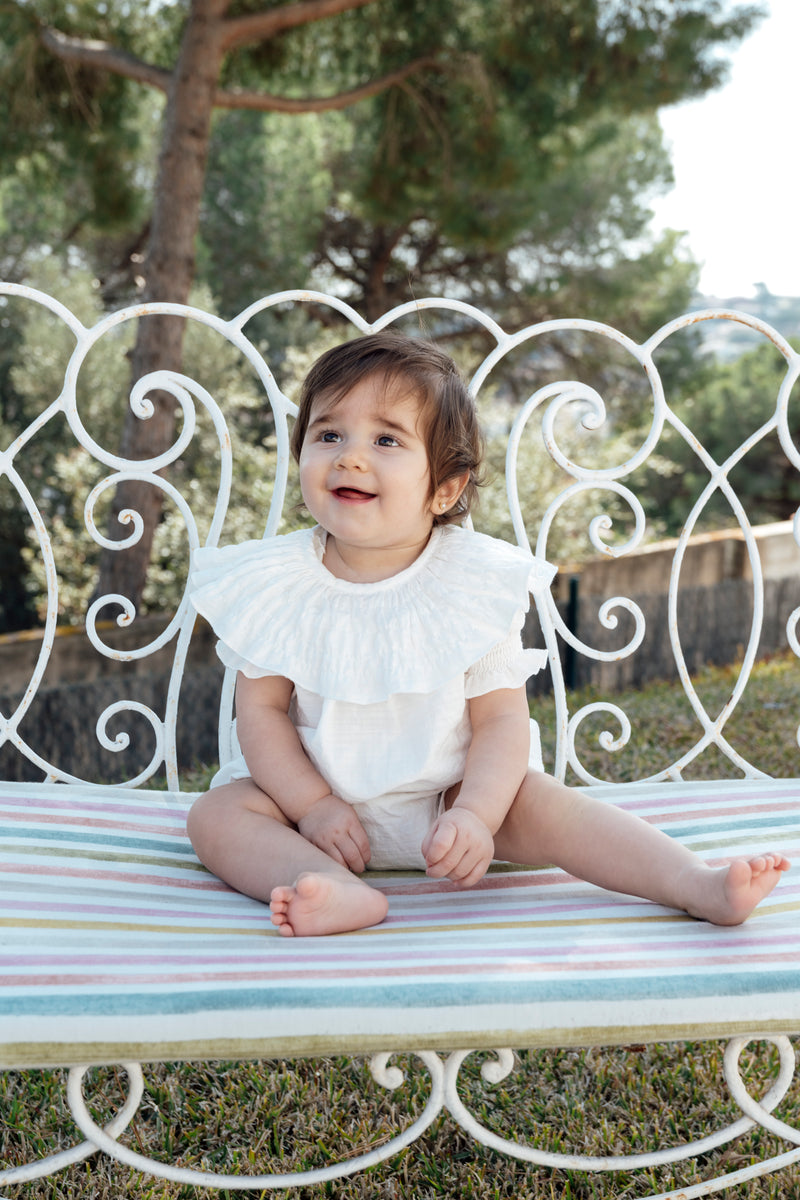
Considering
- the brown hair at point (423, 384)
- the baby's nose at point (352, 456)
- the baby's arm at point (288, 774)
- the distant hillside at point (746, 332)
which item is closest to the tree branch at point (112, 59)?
the brown hair at point (423, 384)

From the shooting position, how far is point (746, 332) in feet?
40.3

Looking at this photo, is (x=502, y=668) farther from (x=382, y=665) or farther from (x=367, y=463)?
(x=367, y=463)

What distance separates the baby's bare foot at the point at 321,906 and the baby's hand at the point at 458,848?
0.09 m

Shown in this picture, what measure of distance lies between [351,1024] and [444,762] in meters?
0.53

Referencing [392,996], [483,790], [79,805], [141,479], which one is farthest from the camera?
[141,479]

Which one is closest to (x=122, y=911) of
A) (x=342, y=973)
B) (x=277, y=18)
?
(x=342, y=973)

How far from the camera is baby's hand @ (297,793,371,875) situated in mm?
1407

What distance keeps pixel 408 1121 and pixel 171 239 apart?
453cm

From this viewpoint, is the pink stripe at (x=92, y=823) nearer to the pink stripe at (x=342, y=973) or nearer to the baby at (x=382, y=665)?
the baby at (x=382, y=665)

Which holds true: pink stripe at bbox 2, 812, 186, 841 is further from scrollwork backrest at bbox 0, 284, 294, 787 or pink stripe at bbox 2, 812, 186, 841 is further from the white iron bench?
scrollwork backrest at bbox 0, 284, 294, 787

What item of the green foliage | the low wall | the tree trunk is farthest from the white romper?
the green foliage

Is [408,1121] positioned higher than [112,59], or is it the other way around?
[112,59]

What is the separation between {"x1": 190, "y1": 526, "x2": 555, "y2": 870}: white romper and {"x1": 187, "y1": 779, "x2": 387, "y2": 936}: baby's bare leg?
0.11m

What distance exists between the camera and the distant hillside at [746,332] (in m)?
14.0
